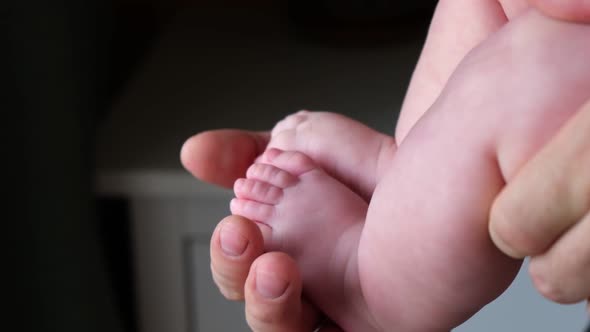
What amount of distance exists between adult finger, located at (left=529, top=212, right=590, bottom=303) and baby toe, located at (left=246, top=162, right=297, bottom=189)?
170mm

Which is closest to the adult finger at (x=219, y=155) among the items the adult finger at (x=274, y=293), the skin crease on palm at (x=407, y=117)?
the skin crease on palm at (x=407, y=117)

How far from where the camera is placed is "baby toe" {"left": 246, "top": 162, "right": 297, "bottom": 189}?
1.61 feet

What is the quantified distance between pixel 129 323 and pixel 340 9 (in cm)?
50

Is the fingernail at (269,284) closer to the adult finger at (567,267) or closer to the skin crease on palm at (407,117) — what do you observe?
the skin crease on palm at (407,117)

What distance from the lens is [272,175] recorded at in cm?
50

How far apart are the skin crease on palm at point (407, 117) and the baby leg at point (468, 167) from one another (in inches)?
2.8

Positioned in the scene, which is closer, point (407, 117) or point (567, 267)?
point (567, 267)

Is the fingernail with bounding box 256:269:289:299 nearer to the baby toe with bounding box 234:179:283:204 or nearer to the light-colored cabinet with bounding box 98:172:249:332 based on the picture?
the baby toe with bounding box 234:179:283:204

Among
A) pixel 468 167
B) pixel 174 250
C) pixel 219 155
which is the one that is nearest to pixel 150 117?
pixel 174 250

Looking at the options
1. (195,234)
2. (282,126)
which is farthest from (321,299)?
(195,234)

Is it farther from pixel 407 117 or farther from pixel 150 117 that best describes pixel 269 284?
pixel 150 117

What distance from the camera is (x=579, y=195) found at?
319mm

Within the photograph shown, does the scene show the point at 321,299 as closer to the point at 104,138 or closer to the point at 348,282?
the point at 348,282

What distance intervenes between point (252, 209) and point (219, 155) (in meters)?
0.07
